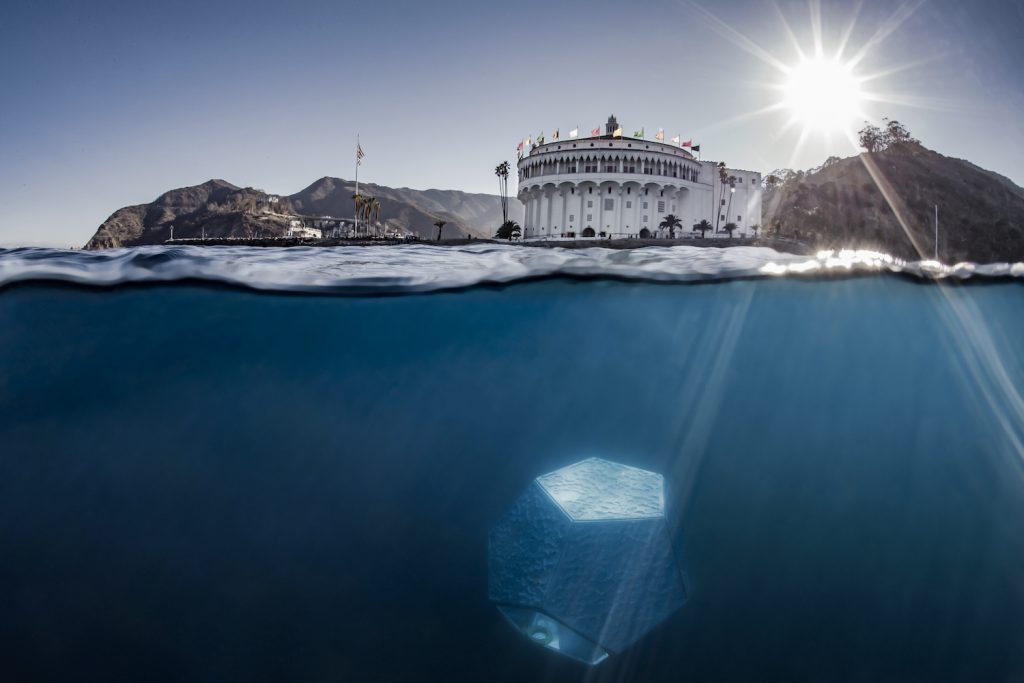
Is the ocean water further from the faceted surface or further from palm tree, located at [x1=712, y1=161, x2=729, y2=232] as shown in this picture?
palm tree, located at [x1=712, y1=161, x2=729, y2=232]

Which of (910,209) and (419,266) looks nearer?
(419,266)

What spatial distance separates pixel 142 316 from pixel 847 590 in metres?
10.4

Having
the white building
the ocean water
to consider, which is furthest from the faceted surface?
the white building

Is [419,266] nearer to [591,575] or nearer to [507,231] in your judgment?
[591,575]

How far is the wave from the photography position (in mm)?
6297

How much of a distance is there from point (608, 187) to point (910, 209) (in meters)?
75.7

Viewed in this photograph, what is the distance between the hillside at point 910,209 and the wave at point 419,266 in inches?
3119

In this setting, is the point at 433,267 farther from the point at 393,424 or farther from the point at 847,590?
the point at 847,590

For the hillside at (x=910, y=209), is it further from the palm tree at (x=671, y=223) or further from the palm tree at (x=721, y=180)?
the palm tree at (x=671, y=223)

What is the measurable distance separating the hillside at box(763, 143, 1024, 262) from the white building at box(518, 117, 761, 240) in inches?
724

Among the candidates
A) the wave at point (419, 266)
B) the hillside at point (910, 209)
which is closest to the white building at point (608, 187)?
the hillside at point (910, 209)

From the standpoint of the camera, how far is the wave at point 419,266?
630 centimetres

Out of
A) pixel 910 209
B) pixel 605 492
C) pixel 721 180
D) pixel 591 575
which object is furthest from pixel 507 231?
pixel 910 209

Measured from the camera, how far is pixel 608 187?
2731 inches
